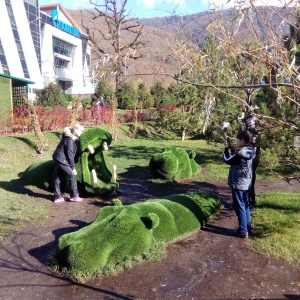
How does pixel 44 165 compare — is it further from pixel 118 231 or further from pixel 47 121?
pixel 47 121

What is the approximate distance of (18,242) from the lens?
459 centimetres

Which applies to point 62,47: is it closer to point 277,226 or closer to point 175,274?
point 277,226

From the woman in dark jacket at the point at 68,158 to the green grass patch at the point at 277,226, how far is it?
293 cm

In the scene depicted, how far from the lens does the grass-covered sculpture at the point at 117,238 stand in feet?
11.9

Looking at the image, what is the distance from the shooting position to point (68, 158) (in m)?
6.25

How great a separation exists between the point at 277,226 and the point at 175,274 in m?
1.94

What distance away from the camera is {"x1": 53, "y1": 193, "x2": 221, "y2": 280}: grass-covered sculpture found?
11.9ft

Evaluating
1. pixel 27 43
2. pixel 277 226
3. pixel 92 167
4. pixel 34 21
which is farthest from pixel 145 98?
pixel 34 21

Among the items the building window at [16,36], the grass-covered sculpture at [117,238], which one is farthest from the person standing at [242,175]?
the building window at [16,36]

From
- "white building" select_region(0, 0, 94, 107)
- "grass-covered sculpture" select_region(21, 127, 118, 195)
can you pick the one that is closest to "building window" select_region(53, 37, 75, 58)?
"white building" select_region(0, 0, 94, 107)

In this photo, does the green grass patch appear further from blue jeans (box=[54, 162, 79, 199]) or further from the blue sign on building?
the blue sign on building

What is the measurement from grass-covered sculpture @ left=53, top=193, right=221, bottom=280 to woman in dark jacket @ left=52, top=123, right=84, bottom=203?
6.46ft

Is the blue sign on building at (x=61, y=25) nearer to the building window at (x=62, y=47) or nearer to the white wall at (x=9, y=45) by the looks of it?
the building window at (x=62, y=47)

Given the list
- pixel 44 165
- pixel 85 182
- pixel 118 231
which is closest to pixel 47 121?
pixel 44 165
